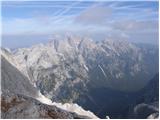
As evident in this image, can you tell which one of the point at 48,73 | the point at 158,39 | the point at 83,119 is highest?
the point at 158,39

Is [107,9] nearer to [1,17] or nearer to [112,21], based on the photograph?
[112,21]

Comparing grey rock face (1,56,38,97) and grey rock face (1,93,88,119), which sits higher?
grey rock face (1,93,88,119)

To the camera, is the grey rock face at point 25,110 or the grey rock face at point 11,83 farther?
the grey rock face at point 11,83

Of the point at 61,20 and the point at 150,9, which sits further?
the point at 61,20

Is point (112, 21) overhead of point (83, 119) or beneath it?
overhead

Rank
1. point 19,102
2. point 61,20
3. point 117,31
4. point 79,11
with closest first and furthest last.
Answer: point 19,102 < point 79,11 < point 61,20 < point 117,31

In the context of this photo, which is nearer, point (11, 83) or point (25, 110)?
point (25, 110)

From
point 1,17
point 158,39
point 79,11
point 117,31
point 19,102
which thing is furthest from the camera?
point 117,31

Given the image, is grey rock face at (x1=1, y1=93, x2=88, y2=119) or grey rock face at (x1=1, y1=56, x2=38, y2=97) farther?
grey rock face at (x1=1, y1=56, x2=38, y2=97)

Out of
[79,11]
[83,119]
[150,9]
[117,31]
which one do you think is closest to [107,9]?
[79,11]

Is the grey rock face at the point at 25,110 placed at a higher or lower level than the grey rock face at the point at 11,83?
higher

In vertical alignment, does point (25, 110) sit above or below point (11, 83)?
above
